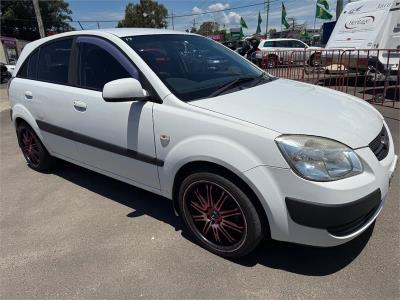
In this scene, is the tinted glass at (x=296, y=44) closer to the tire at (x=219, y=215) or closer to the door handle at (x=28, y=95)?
the door handle at (x=28, y=95)

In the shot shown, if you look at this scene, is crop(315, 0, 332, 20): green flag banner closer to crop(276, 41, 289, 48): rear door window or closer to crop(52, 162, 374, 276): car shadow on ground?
crop(276, 41, 289, 48): rear door window

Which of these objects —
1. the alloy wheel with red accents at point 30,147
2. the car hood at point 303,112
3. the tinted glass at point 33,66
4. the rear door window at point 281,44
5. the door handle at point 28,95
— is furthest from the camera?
the rear door window at point 281,44

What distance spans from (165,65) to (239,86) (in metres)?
0.65

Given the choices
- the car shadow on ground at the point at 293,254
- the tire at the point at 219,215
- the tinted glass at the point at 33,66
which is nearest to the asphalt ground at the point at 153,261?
the car shadow on ground at the point at 293,254

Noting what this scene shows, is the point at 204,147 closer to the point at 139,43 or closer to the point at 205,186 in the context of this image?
the point at 205,186

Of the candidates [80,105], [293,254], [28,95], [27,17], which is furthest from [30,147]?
[27,17]

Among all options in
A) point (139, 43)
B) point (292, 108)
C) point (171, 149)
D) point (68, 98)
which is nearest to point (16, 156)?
point (68, 98)

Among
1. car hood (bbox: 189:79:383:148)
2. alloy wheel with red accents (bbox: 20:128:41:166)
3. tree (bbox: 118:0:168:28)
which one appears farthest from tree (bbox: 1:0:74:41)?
car hood (bbox: 189:79:383:148)

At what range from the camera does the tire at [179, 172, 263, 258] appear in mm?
2541

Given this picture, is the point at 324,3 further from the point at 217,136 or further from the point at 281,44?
the point at 217,136

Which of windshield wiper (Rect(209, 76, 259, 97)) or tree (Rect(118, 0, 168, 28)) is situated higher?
tree (Rect(118, 0, 168, 28))

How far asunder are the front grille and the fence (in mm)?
5211

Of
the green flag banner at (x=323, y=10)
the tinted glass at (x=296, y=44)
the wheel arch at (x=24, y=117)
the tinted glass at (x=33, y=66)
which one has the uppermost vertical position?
the green flag banner at (x=323, y=10)

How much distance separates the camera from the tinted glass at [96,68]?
3.31 metres
